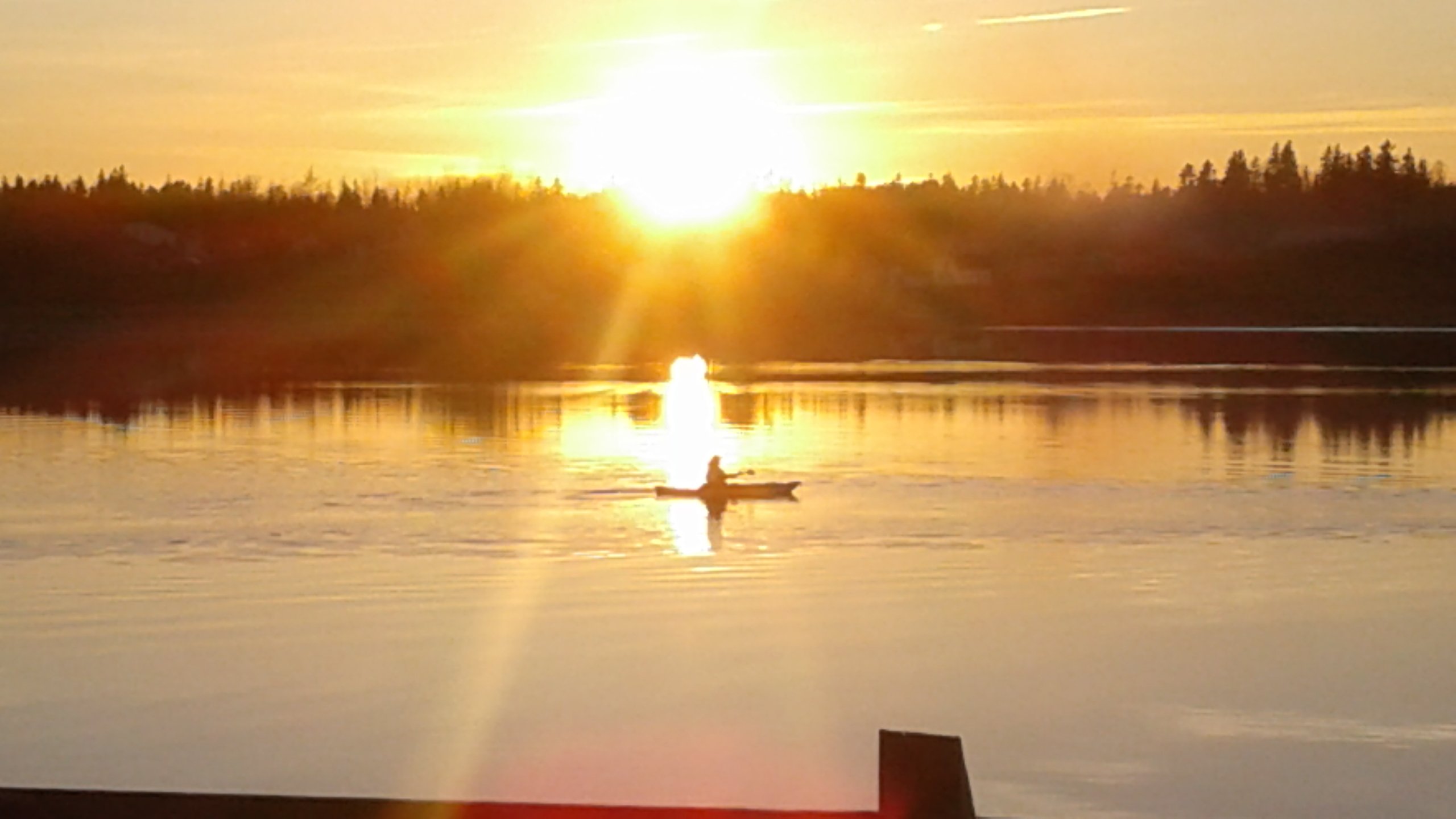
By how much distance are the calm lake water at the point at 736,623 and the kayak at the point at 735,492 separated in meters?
0.21

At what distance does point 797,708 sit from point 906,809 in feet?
23.6

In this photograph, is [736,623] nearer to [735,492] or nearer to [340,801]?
[735,492]

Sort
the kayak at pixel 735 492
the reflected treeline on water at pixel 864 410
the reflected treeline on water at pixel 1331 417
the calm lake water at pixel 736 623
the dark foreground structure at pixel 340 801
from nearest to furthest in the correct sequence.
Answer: the dark foreground structure at pixel 340 801 < the calm lake water at pixel 736 623 < the kayak at pixel 735 492 < the reflected treeline on water at pixel 1331 417 < the reflected treeline on water at pixel 864 410

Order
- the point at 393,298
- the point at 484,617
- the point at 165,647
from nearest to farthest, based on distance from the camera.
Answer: the point at 165,647, the point at 484,617, the point at 393,298

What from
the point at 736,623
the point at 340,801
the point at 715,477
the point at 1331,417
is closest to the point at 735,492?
the point at 715,477

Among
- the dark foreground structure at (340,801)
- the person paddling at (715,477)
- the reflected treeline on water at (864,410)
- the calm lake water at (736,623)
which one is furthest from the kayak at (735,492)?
the dark foreground structure at (340,801)

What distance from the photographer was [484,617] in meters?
14.2

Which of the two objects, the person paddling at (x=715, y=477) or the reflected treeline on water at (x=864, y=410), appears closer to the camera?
the person paddling at (x=715, y=477)

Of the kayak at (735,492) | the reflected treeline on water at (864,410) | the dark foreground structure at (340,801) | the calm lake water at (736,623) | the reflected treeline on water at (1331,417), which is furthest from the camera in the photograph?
the reflected treeline on water at (864,410)

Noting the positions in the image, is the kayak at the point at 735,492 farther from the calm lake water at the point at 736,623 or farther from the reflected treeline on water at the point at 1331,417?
the reflected treeline on water at the point at 1331,417

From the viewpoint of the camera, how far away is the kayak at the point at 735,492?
22062 mm

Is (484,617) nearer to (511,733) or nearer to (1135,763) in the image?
(511,733)

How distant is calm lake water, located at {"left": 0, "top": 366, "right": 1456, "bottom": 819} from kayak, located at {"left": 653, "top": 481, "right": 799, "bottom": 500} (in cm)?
21

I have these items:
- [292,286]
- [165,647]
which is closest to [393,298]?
[292,286]
